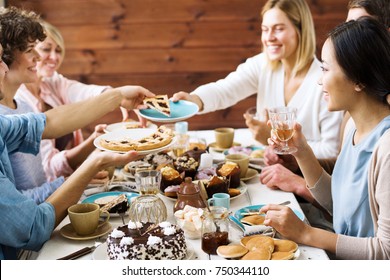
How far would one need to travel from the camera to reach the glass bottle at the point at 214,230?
1.51m

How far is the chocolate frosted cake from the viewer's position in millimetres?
1411

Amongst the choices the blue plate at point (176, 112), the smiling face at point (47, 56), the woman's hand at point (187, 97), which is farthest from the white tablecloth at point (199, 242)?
the smiling face at point (47, 56)

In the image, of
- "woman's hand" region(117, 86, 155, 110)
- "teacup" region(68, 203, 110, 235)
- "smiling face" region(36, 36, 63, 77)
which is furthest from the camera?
"smiling face" region(36, 36, 63, 77)

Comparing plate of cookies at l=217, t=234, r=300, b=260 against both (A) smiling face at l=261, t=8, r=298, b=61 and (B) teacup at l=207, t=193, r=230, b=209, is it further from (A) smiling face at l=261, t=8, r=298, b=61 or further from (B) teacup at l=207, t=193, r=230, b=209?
(A) smiling face at l=261, t=8, r=298, b=61

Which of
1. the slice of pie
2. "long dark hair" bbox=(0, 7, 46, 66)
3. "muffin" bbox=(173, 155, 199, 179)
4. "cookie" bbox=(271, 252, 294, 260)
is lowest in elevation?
"cookie" bbox=(271, 252, 294, 260)

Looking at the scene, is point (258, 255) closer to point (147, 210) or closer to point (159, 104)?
point (147, 210)

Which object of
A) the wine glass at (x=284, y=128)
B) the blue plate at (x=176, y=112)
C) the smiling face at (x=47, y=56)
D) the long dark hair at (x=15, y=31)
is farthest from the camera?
the smiling face at (x=47, y=56)

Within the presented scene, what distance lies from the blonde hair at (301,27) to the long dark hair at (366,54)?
119 centimetres

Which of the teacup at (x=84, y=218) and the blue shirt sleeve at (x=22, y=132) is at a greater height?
the blue shirt sleeve at (x=22, y=132)

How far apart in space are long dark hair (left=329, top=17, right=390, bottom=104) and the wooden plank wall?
2836 mm

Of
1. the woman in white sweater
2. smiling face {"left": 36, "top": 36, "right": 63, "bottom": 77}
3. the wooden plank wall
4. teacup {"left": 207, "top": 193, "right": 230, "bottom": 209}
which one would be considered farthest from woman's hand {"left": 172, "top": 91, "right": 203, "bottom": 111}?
the wooden plank wall

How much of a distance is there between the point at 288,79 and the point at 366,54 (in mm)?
1334

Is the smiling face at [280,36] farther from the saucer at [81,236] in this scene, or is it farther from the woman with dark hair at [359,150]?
the saucer at [81,236]
